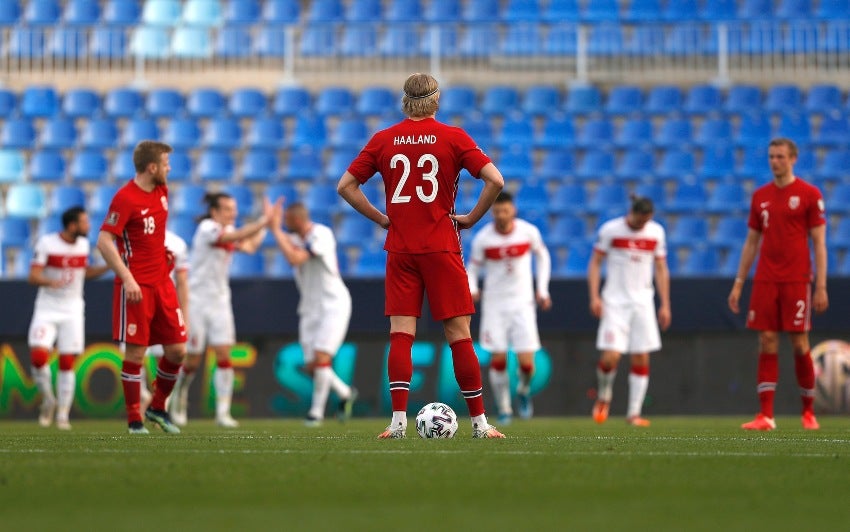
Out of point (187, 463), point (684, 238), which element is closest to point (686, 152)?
point (684, 238)

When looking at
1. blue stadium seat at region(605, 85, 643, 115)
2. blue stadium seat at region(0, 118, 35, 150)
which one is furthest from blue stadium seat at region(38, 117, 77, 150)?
blue stadium seat at region(605, 85, 643, 115)

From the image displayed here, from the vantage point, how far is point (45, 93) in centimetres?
2117

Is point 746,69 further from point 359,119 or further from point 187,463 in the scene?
point 187,463

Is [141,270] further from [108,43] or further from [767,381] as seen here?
[108,43]

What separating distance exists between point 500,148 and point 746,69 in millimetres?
4739

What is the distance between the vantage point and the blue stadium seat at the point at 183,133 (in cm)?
2022

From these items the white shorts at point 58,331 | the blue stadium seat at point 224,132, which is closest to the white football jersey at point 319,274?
the white shorts at point 58,331

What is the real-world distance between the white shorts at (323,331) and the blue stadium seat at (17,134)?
29.9 feet

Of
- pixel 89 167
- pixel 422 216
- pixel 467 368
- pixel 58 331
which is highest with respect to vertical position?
pixel 89 167

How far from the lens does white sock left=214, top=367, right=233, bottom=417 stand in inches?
499

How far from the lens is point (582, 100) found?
20.9 metres

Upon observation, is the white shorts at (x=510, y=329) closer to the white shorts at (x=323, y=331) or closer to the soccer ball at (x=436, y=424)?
the white shorts at (x=323, y=331)

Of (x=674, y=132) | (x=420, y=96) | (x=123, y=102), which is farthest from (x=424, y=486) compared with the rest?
(x=123, y=102)

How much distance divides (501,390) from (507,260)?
131 centimetres
